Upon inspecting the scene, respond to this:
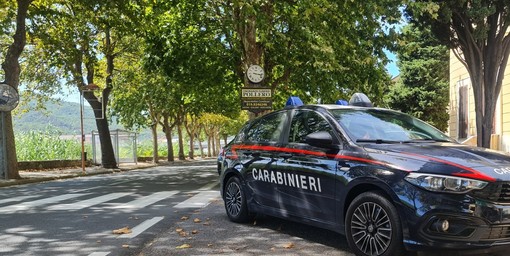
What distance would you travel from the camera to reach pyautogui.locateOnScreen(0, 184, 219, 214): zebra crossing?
835cm

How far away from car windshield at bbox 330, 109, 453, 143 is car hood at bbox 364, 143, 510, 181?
280mm

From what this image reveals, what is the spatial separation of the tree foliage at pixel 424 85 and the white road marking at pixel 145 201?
22.6m

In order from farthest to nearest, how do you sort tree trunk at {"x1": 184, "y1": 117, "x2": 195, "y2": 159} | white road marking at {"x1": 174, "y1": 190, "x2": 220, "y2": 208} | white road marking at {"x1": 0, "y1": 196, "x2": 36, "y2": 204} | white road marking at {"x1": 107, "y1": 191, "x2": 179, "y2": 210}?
tree trunk at {"x1": 184, "y1": 117, "x2": 195, "y2": 159}
white road marking at {"x1": 0, "y1": 196, "x2": 36, "y2": 204}
white road marking at {"x1": 174, "y1": 190, "x2": 220, "y2": 208}
white road marking at {"x1": 107, "y1": 191, "x2": 179, "y2": 210}

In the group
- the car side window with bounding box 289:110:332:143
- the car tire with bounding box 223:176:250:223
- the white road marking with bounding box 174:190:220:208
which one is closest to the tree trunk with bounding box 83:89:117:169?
the white road marking with bounding box 174:190:220:208

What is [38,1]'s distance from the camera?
62.1ft

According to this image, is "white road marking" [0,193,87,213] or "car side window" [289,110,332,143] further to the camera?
"white road marking" [0,193,87,213]

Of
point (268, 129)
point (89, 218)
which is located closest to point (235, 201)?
point (268, 129)

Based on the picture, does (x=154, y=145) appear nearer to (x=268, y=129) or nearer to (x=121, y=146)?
(x=121, y=146)

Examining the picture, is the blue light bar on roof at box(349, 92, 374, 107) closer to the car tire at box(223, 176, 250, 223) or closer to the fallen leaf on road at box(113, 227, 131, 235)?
the car tire at box(223, 176, 250, 223)

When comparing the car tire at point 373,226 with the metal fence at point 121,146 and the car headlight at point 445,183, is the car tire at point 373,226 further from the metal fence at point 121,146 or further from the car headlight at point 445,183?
the metal fence at point 121,146

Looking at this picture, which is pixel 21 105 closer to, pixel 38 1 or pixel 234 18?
pixel 38 1

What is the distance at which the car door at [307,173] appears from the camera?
15.8 ft

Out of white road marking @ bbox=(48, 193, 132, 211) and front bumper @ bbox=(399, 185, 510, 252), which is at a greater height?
front bumper @ bbox=(399, 185, 510, 252)

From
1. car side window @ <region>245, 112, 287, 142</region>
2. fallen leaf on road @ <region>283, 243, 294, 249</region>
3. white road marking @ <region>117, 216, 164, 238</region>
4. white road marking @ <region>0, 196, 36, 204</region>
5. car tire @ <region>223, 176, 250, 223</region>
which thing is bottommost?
fallen leaf on road @ <region>283, 243, 294, 249</region>
